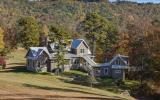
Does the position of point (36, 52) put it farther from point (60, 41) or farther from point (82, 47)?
point (82, 47)

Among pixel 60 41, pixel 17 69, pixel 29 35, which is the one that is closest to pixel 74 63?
pixel 60 41

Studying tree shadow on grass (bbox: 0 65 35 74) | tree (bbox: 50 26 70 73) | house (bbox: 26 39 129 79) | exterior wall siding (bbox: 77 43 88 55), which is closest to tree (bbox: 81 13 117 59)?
exterior wall siding (bbox: 77 43 88 55)

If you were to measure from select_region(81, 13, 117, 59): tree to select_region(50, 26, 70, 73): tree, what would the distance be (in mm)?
19154

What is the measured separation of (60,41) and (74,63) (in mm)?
5649

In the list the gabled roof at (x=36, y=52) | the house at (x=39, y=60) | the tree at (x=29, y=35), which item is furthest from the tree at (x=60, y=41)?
the tree at (x=29, y=35)

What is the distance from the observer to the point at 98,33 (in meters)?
102

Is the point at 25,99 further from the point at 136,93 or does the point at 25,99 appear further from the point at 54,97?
the point at 136,93

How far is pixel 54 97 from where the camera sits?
43.8 m

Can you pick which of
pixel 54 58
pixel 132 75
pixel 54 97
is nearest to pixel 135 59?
pixel 132 75

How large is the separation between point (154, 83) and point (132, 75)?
48.2 feet

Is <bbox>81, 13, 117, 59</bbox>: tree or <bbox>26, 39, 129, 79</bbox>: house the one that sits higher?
<bbox>81, 13, 117, 59</bbox>: tree

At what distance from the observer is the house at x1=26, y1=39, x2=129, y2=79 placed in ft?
264

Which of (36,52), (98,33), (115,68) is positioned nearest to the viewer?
(115,68)

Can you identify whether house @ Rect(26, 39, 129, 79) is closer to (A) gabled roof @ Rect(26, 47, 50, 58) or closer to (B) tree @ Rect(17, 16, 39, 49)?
(A) gabled roof @ Rect(26, 47, 50, 58)
